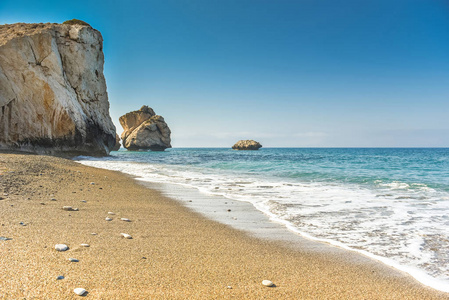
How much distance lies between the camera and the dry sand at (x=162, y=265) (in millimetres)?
2213

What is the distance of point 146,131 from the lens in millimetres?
67250

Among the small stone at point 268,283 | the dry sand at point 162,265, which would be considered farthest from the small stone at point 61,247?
the small stone at point 268,283

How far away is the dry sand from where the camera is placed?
221 centimetres

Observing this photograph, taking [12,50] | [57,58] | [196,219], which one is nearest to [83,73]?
[57,58]

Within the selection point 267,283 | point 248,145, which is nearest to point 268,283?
point 267,283

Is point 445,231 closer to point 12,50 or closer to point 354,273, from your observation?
point 354,273

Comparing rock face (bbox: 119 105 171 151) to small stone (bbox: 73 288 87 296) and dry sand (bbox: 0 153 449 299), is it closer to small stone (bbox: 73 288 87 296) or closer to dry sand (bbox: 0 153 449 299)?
dry sand (bbox: 0 153 449 299)

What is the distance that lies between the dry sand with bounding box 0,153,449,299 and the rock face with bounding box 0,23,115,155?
20810mm

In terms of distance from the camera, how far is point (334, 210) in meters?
6.10

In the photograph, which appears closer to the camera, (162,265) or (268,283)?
(268,283)

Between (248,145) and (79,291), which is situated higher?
(248,145)

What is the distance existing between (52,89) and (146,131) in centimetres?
4444

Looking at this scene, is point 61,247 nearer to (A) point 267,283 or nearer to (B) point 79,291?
(B) point 79,291

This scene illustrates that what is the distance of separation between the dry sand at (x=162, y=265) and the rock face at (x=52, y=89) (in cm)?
2081
